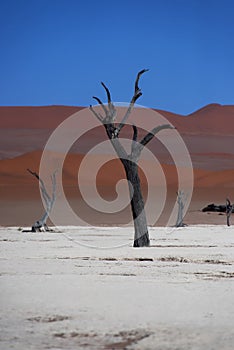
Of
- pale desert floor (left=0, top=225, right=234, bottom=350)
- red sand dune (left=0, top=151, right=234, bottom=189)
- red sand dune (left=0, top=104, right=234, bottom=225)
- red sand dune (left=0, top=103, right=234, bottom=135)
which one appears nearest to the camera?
pale desert floor (left=0, top=225, right=234, bottom=350)

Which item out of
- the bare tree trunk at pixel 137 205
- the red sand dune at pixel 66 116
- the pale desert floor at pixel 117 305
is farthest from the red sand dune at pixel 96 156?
the pale desert floor at pixel 117 305

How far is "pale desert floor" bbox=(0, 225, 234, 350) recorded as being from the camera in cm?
553

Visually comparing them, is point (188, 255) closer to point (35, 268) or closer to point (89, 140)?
point (35, 268)

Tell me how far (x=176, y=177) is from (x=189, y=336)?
62.8 meters

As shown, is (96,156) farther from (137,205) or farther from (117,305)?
(117,305)

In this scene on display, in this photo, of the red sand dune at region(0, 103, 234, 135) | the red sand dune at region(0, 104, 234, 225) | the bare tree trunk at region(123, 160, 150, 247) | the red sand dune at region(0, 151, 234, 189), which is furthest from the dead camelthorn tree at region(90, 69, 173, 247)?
the red sand dune at region(0, 103, 234, 135)

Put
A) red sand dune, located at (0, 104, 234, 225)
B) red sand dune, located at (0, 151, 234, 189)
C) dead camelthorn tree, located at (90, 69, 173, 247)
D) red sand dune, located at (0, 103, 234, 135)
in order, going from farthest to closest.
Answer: red sand dune, located at (0, 103, 234, 135) → red sand dune, located at (0, 151, 234, 189) → red sand dune, located at (0, 104, 234, 225) → dead camelthorn tree, located at (90, 69, 173, 247)

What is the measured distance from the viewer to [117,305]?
23.4 feet

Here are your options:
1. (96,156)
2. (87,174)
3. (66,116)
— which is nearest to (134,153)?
(87,174)

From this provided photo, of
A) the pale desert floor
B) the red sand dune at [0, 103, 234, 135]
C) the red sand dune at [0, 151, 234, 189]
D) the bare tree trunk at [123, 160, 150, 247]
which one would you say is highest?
the red sand dune at [0, 103, 234, 135]

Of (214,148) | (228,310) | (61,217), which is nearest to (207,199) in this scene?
(61,217)

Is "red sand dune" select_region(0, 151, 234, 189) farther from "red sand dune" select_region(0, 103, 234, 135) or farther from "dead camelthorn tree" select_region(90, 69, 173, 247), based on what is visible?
"red sand dune" select_region(0, 103, 234, 135)

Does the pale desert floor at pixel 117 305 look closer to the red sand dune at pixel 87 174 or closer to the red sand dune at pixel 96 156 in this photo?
the red sand dune at pixel 96 156

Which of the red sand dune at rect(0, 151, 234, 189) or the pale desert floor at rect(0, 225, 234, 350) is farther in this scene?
the red sand dune at rect(0, 151, 234, 189)
